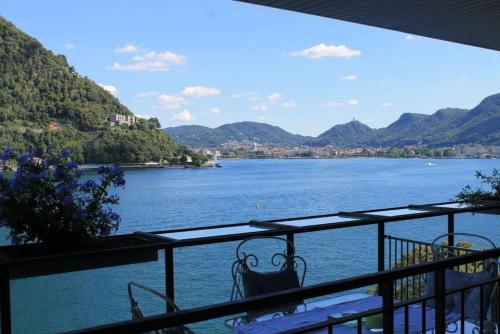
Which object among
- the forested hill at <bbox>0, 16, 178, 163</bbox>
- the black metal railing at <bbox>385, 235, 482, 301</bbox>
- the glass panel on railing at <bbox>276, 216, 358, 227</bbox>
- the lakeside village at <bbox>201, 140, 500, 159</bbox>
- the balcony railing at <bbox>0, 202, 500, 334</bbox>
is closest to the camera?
the balcony railing at <bbox>0, 202, 500, 334</bbox>

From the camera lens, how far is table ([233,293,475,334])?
235cm

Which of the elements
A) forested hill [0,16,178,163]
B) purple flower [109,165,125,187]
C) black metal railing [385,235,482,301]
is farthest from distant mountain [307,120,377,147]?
purple flower [109,165,125,187]

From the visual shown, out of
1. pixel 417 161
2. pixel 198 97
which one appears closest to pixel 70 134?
pixel 198 97

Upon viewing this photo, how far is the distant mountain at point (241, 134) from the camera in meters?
106

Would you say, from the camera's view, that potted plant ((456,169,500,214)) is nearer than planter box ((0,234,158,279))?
No

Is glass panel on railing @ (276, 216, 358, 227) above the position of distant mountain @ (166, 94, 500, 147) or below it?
below

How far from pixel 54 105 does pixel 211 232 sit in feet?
162

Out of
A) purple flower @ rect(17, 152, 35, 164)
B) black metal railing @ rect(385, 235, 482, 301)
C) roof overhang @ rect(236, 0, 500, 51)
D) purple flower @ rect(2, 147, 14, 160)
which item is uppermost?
roof overhang @ rect(236, 0, 500, 51)

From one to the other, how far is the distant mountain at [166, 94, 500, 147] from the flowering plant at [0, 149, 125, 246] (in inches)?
3215

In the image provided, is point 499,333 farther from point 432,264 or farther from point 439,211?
point 439,211

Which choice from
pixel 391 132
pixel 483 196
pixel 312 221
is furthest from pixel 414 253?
pixel 391 132

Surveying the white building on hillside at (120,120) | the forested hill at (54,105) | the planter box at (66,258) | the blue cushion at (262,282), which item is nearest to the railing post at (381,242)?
the blue cushion at (262,282)

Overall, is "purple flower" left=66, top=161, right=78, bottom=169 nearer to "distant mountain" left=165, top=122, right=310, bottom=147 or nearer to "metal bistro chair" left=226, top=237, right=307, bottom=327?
"metal bistro chair" left=226, top=237, right=307, bottom=327

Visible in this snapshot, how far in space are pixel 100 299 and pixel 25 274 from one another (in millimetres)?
1536
